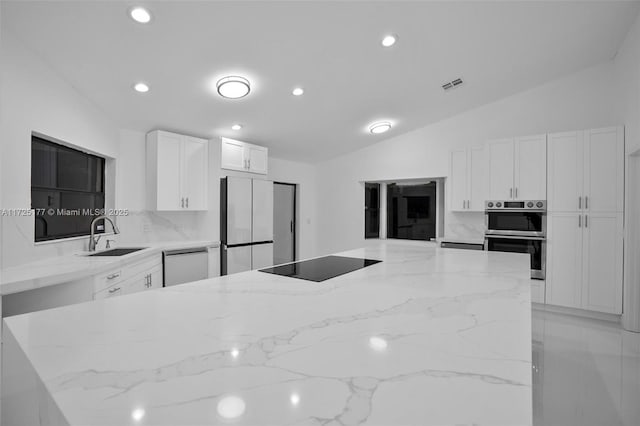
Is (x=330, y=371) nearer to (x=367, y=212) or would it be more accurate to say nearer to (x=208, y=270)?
(x=208, y=270)

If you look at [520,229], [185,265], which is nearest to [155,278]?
[185,265]

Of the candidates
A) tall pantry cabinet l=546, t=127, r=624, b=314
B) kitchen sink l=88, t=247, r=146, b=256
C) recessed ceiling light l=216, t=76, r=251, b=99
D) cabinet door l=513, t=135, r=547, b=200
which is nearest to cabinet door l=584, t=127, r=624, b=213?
tall pantry cabinet l=546, t=127, r=624, b=314

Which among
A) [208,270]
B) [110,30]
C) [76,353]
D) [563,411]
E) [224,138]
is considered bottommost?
[563,411]

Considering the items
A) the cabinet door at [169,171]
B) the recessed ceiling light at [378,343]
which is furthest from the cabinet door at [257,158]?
the recessed ceiling light at [378,343]

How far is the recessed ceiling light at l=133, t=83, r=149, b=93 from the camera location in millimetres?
2918

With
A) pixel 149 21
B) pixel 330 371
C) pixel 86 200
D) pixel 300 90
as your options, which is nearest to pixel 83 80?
pixel 149 21

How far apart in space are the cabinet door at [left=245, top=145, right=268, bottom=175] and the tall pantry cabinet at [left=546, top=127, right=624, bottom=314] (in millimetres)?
3712

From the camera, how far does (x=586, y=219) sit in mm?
3564

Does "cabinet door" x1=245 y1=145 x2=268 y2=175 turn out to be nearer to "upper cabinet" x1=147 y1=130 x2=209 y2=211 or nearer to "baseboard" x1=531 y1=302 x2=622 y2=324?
"upper cabinet" x1=147 y1=130 x2=209 y2=211

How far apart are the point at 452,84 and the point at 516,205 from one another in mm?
1695

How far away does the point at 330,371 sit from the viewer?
25.5 inches

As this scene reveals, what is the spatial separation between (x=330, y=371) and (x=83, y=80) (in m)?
3.28

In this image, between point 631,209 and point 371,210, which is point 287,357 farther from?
point 371,210

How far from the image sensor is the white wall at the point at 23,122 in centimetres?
204
